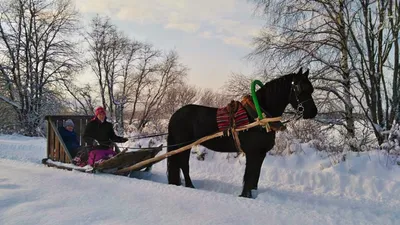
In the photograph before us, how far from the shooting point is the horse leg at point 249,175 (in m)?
4.56

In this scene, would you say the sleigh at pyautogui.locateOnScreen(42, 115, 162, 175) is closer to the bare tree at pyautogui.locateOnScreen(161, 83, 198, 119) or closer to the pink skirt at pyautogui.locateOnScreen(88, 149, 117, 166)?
the pink skirt at pyautogui.locateOnScreen(88, 149, 117, 166)

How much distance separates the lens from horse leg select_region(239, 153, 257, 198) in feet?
15.0

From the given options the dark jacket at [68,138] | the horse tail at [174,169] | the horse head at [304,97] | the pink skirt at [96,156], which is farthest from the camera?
the dark jacket at [68,138]

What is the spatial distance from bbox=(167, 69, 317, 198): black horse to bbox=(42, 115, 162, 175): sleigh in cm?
65

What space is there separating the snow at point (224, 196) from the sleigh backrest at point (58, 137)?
4.24ft

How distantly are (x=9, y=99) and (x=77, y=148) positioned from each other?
17.4 metres

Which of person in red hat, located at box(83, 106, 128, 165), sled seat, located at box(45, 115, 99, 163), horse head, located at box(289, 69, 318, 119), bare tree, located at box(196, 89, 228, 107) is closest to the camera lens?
horse head, located at box(289, 69, 318, 119)

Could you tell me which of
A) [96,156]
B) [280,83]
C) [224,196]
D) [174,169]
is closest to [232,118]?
[280,83]

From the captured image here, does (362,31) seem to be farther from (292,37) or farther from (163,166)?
(163,166)

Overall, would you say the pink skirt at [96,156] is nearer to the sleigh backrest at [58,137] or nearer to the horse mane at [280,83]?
the sleigh backrest at [58,137]

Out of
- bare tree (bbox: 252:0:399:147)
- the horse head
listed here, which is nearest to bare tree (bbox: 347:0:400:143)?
bare tree (bbox: 252:0:399:147)

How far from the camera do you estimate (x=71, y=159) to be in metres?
6.21

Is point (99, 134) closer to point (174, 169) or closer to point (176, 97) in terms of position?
point (174, 169)

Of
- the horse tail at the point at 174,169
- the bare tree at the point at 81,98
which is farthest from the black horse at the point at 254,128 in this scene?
the bare tree at the point at 81,98
